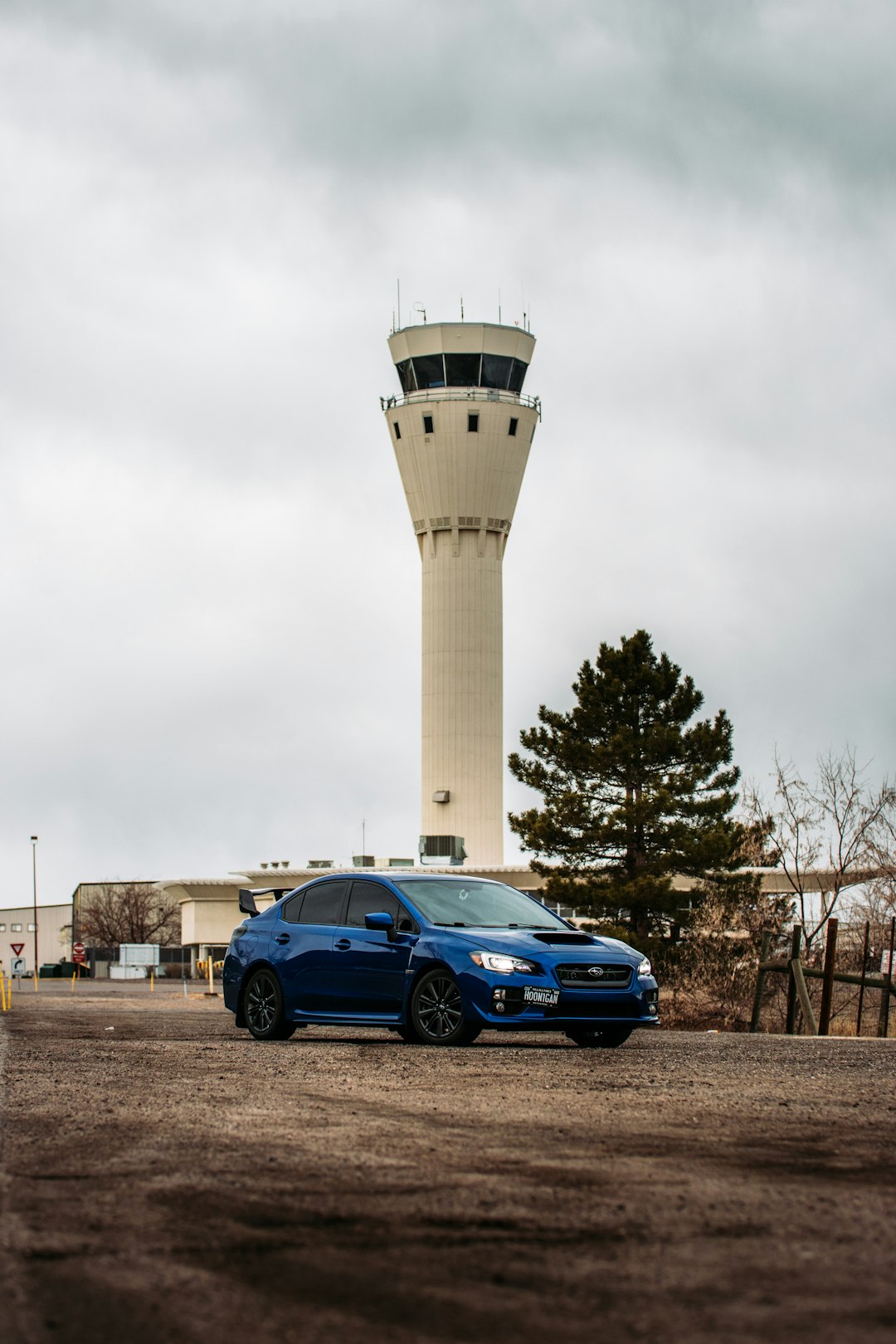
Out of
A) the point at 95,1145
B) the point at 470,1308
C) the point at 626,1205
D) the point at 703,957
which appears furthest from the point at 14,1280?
the point at 703,957

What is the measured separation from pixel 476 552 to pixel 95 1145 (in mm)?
82580

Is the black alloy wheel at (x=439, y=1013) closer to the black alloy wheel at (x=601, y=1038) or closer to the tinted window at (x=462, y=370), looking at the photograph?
the black alloy wheel at (x=601, y=1038)

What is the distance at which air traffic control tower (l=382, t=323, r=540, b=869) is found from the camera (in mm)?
87625

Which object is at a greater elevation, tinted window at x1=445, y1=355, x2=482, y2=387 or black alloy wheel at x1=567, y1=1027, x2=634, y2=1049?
tinted window at x1=445, y1=355, x2=482, y2=387

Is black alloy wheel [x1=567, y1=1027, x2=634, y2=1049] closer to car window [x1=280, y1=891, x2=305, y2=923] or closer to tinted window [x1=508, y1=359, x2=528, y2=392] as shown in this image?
car window [x1=280, y1=891, x2=305, y2=923]

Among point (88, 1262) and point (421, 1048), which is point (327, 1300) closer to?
point (88, 1262)

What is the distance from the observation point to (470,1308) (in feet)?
14.2

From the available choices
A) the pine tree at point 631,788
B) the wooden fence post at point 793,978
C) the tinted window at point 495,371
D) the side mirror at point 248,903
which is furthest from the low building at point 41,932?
the side mirror at point 248,903

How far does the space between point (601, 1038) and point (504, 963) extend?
1963 millimetres

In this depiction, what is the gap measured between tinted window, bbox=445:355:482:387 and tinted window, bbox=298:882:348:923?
239ft

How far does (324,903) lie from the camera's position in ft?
54.7

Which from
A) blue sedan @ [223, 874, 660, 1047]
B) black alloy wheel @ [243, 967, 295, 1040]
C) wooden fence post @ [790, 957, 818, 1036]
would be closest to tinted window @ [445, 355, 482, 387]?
wooden fence post @ [790, 957, 818, 1036]

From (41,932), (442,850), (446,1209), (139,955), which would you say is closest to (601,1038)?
(446,1209)

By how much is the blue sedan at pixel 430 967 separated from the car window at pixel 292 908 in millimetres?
11
